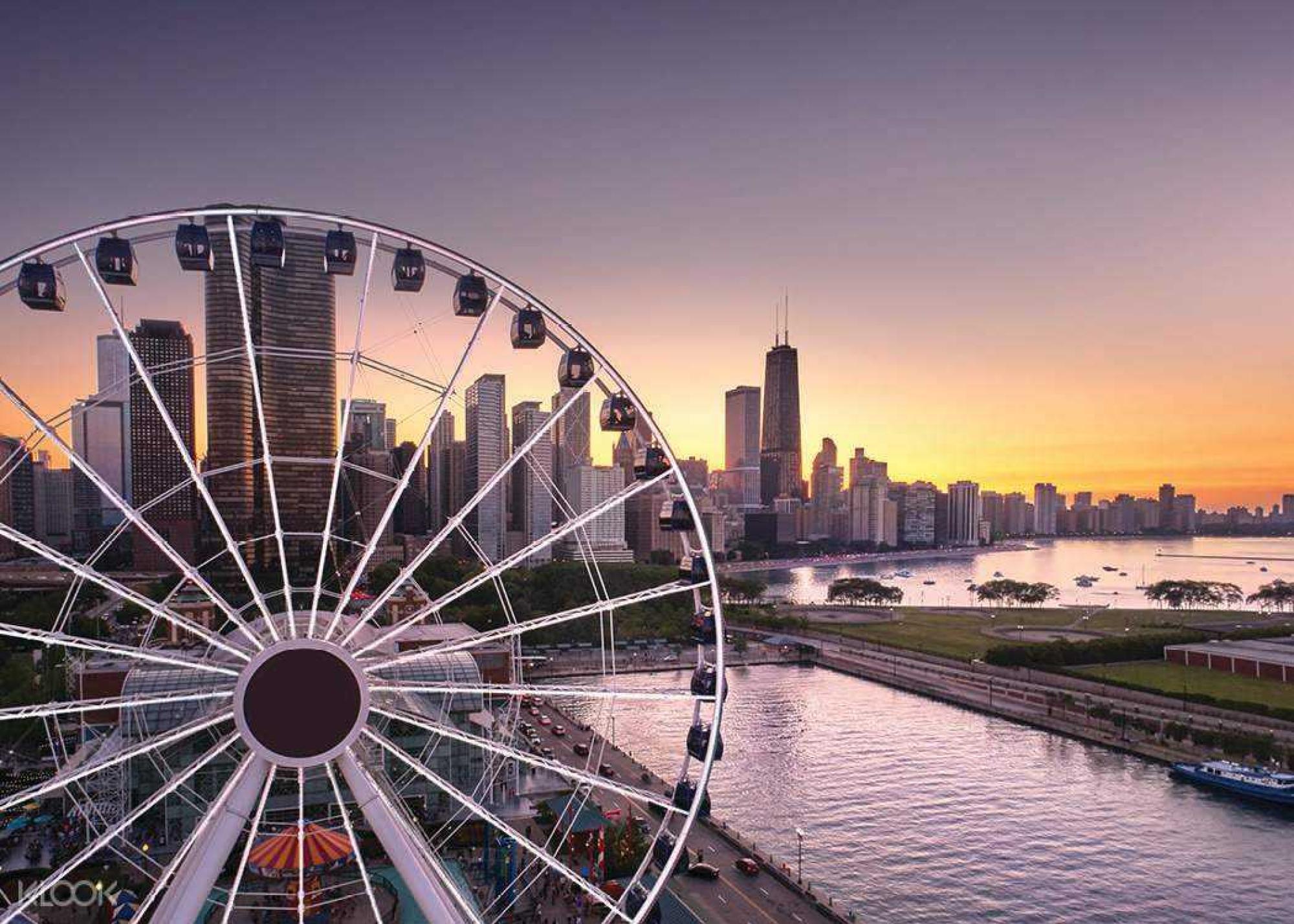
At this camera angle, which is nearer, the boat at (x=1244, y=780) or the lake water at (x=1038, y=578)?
the boat at (x=1244, y=780)

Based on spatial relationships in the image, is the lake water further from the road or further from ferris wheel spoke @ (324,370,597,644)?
ferris wheel spoke @ (324,370,597,644)

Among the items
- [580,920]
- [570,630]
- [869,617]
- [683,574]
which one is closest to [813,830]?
[580,920]

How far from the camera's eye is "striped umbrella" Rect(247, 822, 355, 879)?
23.7 meters

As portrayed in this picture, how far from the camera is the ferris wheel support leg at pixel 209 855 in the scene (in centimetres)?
1077

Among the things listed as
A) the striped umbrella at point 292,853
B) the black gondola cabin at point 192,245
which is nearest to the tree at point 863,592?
the striped umbrella at point 292,853

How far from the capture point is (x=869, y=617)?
8900 centimetres

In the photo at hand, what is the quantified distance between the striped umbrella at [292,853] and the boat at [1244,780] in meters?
33.6

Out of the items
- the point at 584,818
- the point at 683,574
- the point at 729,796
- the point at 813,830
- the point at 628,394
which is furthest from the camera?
the point at 729,796

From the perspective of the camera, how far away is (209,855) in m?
11.1

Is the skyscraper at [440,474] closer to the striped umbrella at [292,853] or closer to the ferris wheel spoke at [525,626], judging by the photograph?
the striped umbrella at [292,853]

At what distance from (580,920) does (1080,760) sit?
27.6 metres

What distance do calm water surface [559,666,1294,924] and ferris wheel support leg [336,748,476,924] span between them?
59.0 ft

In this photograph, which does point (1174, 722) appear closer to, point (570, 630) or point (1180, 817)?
point (1180, 817)

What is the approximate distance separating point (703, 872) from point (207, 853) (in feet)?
63.1
